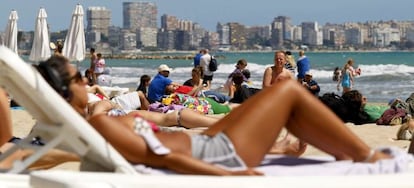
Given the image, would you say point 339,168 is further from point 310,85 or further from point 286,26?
point 286,26

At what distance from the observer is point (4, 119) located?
14.3 ft

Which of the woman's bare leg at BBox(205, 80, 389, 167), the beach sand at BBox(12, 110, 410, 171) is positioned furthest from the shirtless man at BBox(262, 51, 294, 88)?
the woman's bare leg at BBox(205, 80, 389, 167)

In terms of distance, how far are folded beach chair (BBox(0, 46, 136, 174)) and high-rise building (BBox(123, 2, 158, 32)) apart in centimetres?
14375

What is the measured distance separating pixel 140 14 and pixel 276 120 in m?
151

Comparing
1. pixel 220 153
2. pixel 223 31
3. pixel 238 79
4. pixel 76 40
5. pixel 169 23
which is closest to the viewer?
pixel 220 153

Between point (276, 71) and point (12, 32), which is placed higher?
point (12, 32)

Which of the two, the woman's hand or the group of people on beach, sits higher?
the group of people on beach

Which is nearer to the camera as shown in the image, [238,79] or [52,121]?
[52,121]

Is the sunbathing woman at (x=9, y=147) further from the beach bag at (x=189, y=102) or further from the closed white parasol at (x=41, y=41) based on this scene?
the closed white parasol at (x=41, y=41)

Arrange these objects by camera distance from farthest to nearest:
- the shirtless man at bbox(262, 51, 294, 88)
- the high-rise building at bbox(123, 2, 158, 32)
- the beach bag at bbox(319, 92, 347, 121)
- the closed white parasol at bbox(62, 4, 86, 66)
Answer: the high-rise building at bbox(123, 2, 158, 32) → the closed white parasol at bbox(62, 4, 86, 66) → the beach bag at bbox(319, 92, 347, 121) → the shirtless man at bbox(262, 51, 294, 88)

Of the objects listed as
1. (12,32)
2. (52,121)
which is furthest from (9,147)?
(12,32)

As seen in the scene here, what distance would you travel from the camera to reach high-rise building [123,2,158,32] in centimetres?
14812

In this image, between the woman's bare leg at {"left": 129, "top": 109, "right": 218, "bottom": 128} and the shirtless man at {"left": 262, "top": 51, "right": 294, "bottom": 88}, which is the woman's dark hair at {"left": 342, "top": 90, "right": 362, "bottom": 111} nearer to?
the shirtless man at {"left": 262, "top": 51, "right": 294, "bottom": 88}

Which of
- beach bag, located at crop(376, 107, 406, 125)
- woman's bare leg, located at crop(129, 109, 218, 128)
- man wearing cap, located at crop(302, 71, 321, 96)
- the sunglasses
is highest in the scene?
the sunglasses
